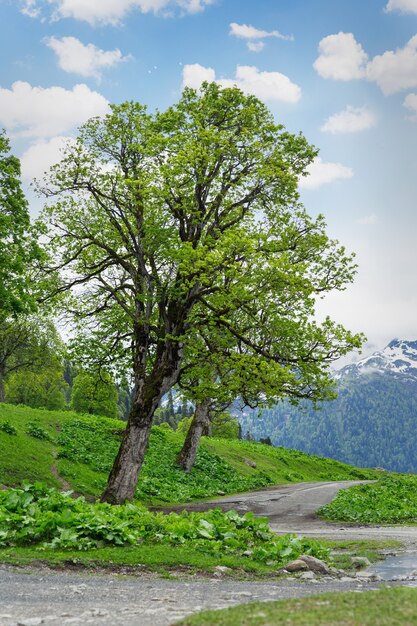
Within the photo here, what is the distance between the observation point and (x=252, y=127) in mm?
Answer: 23375

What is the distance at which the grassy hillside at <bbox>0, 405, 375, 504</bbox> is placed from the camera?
27.4m

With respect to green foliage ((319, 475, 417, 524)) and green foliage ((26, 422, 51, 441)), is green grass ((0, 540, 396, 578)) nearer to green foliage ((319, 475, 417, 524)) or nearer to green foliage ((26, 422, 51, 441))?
green foliage ((319, 475, 417, 524))

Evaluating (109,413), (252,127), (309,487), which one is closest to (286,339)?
(252,127)

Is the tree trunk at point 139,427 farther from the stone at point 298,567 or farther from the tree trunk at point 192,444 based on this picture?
the tree trunk at point 192,444

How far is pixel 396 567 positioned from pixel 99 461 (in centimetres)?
2246

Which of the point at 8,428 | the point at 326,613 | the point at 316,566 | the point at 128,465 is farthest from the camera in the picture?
the point at 8,428

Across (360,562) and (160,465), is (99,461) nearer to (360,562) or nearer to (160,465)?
(160,465)

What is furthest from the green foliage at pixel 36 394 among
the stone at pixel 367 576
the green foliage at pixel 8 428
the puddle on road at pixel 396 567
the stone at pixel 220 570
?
the stone at pixel 367 576

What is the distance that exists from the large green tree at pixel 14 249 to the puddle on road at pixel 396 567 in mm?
17324

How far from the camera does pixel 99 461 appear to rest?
31469 millimetres

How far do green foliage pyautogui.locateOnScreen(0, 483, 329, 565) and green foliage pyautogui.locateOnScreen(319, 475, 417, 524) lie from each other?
13663 mm

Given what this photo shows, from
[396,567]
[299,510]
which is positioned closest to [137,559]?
[396,567]

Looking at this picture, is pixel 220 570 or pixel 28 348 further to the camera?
pixel 28 348

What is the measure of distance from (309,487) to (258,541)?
26670 millimetres
